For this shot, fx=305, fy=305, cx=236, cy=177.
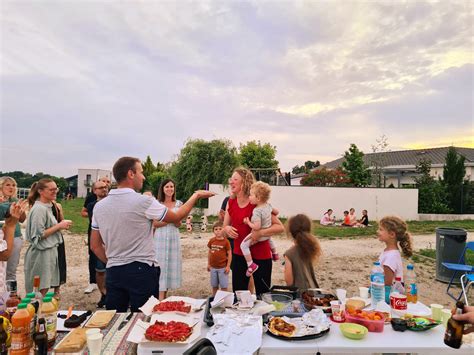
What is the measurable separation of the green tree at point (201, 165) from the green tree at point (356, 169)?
10.7 metres

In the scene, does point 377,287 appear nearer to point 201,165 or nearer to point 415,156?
point 201,165

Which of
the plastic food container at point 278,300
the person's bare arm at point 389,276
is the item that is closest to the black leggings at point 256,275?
the plastic food container at point 278,300

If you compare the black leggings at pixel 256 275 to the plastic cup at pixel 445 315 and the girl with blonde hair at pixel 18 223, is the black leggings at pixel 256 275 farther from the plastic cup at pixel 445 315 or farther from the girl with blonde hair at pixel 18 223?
the girl with blonde hair at pixel 18 223

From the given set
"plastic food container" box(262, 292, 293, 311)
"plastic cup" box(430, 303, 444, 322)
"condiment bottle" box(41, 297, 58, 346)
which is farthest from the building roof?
"condiment bottle" box(41, 297, 58, 346)

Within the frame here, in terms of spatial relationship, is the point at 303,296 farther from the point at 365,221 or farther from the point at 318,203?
the point at 318,203

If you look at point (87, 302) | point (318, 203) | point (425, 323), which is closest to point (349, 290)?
point (425, 323)

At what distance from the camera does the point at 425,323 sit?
214 cm

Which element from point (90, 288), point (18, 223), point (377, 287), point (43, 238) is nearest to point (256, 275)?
point (377, 287)

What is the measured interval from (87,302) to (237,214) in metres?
3.19

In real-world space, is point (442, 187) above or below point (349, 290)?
above

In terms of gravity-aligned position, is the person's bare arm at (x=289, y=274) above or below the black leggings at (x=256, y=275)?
above

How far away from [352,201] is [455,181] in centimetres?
734

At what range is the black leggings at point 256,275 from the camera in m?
3.48

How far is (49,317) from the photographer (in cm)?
186
